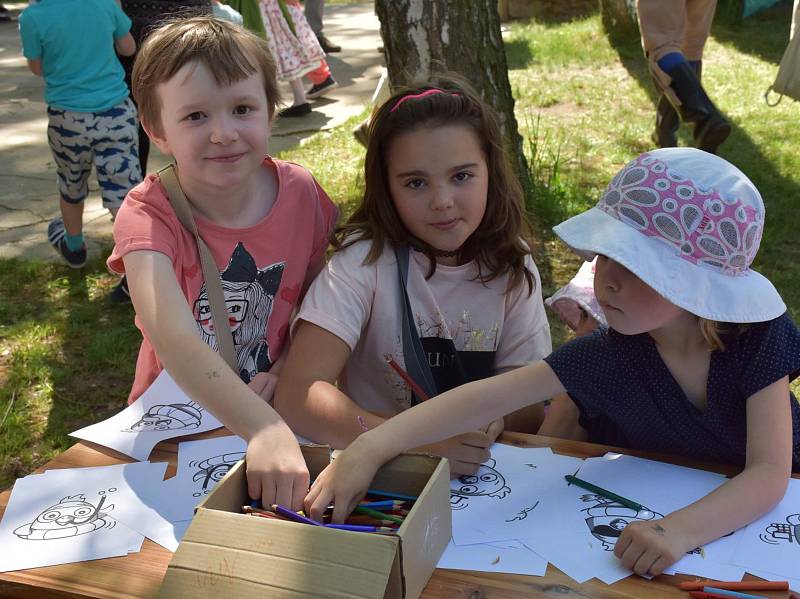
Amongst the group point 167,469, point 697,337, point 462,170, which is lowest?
point 167,469

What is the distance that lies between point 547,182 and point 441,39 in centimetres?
103

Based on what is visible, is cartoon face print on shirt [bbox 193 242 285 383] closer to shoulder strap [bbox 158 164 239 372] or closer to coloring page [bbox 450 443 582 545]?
shoulder strap [bbox 158 164 239 372]

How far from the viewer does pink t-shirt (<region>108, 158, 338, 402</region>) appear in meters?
1.98

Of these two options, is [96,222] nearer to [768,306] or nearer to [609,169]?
[609,169]

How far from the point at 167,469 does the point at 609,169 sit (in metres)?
3.82

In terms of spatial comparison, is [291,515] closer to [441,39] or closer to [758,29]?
[441,39]

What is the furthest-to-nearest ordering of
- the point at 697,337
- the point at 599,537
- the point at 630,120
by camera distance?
the point at 630,120, the point at 697,337, the point at 599,537

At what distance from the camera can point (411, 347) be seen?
2025mm

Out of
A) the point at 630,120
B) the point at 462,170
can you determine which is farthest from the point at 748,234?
the point at 630,120

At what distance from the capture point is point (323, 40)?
873 centimetres

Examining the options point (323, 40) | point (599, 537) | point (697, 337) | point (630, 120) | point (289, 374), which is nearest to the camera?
point (599, 537)

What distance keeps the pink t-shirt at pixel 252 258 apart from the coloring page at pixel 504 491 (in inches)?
27.0

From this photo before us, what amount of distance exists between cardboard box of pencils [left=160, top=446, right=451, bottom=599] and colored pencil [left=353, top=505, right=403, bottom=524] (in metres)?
0.07

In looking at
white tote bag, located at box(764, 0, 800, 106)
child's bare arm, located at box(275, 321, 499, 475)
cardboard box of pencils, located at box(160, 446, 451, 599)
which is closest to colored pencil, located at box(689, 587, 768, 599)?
cardboard box of pencils, located at box(160, 446, 451, 599)
